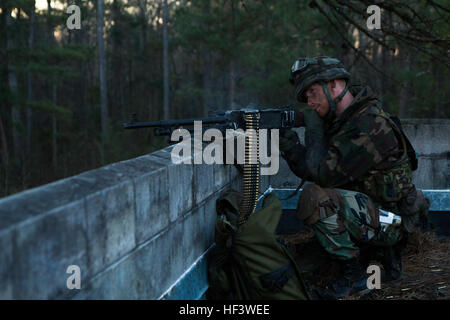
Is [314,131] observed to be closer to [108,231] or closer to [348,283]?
[348,283]

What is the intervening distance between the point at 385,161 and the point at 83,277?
2.65 m

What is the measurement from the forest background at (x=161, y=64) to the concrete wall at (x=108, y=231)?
9.74ft

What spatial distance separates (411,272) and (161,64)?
3127 centimetres

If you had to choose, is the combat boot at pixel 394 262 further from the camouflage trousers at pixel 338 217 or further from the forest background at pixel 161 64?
the forest background at pixel 161 64

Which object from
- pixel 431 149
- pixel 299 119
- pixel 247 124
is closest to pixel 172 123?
pixel 247 124

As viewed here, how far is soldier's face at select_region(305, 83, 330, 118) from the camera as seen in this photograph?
3686mm

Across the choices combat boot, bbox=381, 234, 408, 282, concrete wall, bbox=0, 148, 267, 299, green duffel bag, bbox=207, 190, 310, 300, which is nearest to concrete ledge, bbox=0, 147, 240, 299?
concrete wall, bbox=0, 148, 267, 299

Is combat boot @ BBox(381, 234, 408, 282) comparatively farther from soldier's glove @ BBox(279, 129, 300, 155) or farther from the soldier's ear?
the soldier's ear
